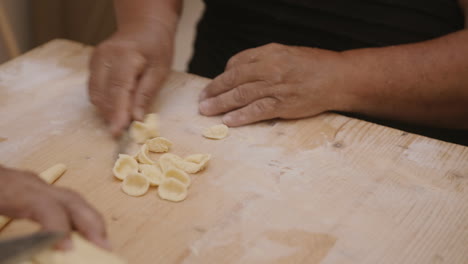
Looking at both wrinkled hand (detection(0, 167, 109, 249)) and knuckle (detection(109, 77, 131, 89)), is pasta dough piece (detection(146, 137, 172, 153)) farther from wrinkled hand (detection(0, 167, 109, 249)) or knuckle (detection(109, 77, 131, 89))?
wrinkled hand (detection(0, 167, 109, 249))

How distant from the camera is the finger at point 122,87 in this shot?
1.03 m

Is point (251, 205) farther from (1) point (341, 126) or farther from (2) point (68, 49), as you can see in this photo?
(2) point (68, 49)

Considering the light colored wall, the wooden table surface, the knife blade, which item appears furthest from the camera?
the light colored wall

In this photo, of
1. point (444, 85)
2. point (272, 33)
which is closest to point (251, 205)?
point (444, 85)

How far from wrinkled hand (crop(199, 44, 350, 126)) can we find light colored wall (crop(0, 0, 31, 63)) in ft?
4.64

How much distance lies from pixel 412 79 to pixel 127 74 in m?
0.68

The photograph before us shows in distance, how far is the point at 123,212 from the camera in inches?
32.5

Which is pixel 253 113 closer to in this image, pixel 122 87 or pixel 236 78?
pixel 236 78

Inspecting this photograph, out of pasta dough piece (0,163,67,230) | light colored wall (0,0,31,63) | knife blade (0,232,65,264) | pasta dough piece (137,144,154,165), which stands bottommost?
light colored wall (0,0,31,63)

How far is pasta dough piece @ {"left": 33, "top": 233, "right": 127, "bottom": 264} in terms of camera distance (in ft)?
2.02

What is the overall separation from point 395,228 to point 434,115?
0.47 metres

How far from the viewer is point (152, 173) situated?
2.99 feet

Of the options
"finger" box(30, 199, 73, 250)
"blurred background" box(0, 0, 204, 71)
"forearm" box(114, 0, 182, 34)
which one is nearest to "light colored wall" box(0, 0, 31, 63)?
"blurred background" box(0, 0, 204, 71)

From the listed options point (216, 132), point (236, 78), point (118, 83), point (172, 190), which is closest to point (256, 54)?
point (236, 78)
